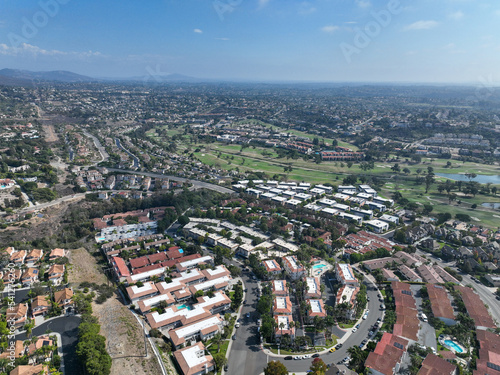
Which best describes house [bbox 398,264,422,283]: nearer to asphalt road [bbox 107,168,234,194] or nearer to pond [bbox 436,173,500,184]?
asphalt road [bbox 107,168,234,194]

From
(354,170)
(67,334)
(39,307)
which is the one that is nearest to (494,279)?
(67,334)

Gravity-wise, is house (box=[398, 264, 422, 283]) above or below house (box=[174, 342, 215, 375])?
below

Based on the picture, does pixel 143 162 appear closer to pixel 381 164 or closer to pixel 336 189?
pixel 336 189

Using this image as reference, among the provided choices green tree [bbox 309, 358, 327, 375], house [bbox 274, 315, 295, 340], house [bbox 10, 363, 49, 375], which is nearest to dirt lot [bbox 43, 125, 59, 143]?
house [bbox 10, 363, 49, 375]

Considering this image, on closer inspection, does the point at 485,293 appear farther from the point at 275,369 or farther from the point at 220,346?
the point at 220,346

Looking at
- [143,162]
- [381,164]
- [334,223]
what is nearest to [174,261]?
[334,223]
